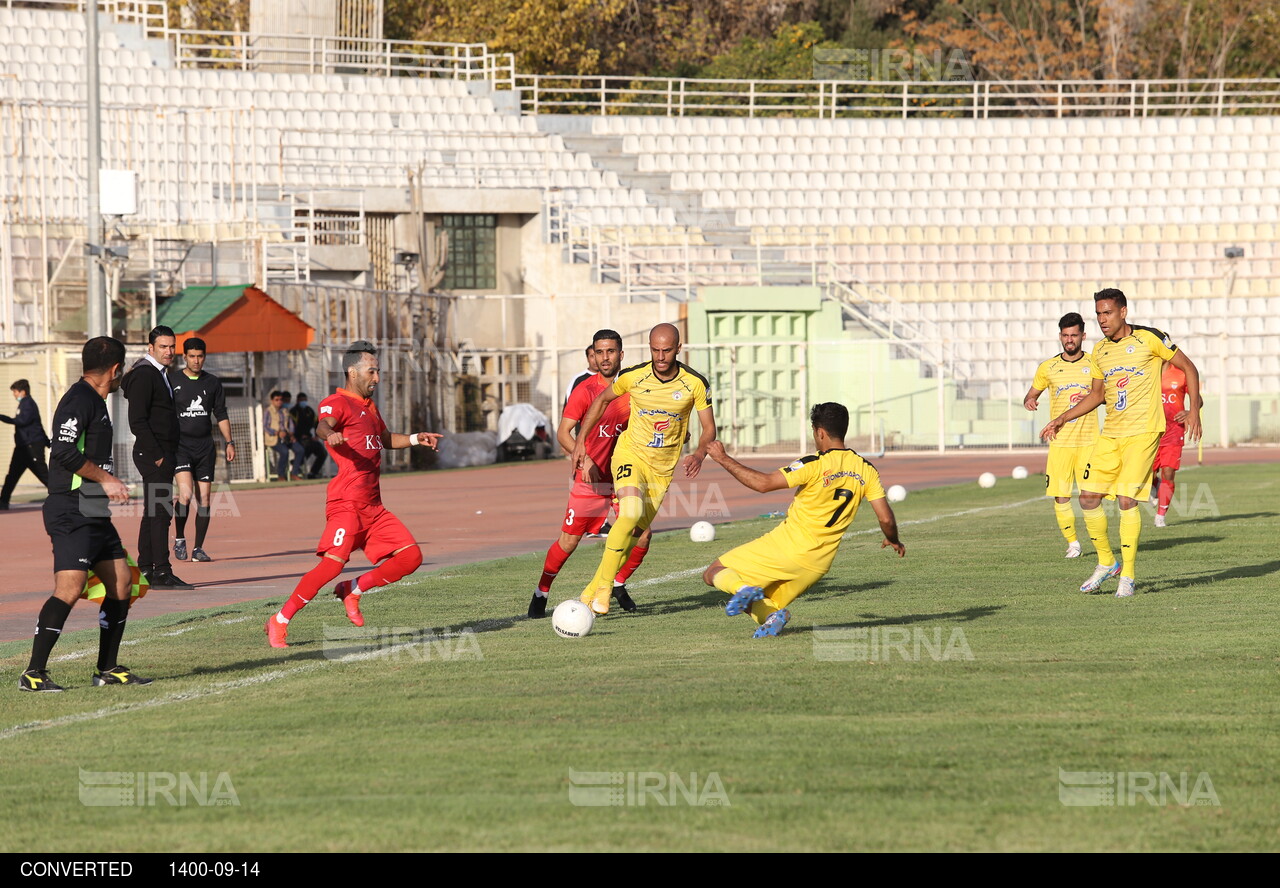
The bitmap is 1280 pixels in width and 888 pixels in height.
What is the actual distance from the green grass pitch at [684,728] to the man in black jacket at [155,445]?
2043 millimetres

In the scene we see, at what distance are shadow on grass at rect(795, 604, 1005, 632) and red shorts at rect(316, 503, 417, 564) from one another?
262cm

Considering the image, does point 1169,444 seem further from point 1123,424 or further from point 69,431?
point 69,431

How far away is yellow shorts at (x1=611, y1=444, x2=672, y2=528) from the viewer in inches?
416

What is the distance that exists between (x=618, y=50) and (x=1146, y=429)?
155 ft

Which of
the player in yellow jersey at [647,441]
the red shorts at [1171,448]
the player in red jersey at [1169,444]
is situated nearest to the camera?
the player in yellow jersey at [647,441]

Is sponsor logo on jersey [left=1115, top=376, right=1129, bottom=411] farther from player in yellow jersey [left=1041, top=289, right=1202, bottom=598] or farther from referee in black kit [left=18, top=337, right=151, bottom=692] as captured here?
referee in black kit [left=18, top=337, right=151, bottom=692]

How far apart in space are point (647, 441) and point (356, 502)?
1998 millimetres

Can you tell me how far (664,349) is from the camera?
10.5m

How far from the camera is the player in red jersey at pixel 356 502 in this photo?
32.1 feet

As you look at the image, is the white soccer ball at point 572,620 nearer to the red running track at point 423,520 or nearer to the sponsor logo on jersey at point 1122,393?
the red running track at point 423,520

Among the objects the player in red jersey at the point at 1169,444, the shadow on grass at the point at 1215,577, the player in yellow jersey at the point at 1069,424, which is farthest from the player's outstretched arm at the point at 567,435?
the player in red jersey at the point at 1169,444

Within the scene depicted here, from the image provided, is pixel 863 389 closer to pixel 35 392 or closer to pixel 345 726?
pixel 35 392

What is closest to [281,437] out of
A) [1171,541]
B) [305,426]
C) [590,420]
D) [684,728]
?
[305,426]

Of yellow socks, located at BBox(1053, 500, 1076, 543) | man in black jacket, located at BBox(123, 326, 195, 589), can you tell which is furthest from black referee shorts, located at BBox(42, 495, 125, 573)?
yellow socks, located at BBox(1053, 500, 1076, 543)
